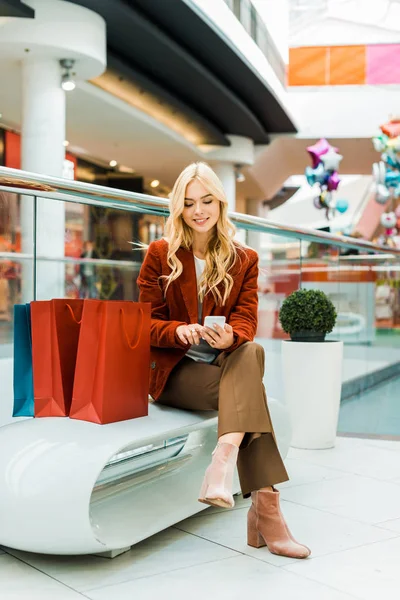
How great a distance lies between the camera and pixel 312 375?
3574 millimetres

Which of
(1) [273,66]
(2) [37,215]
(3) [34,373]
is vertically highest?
(1) [273,66]

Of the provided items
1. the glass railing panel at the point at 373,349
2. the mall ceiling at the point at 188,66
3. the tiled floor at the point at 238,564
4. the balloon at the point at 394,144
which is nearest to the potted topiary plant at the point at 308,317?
the glass railing panel at the point at 373,349

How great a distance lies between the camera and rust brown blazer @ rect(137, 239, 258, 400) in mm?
2346

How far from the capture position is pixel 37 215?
2.68m

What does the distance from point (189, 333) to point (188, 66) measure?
866 cm

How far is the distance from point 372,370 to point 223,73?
20.4 ft

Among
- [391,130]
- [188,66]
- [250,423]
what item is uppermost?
[188,66]

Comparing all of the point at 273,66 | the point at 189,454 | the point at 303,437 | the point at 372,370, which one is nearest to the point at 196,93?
the point at 273,66

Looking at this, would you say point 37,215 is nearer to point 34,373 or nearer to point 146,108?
point 34,373

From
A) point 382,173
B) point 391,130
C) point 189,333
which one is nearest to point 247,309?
point 189,333

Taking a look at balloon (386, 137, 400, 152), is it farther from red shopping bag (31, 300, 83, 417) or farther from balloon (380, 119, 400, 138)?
red shopping bag (31, 300, 83, 417)

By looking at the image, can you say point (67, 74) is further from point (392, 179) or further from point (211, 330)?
point (211, 330)

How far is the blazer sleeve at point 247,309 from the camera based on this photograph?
2311 mm

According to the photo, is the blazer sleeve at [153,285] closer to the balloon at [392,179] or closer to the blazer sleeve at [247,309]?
the blazer sleeve at [247,309]
